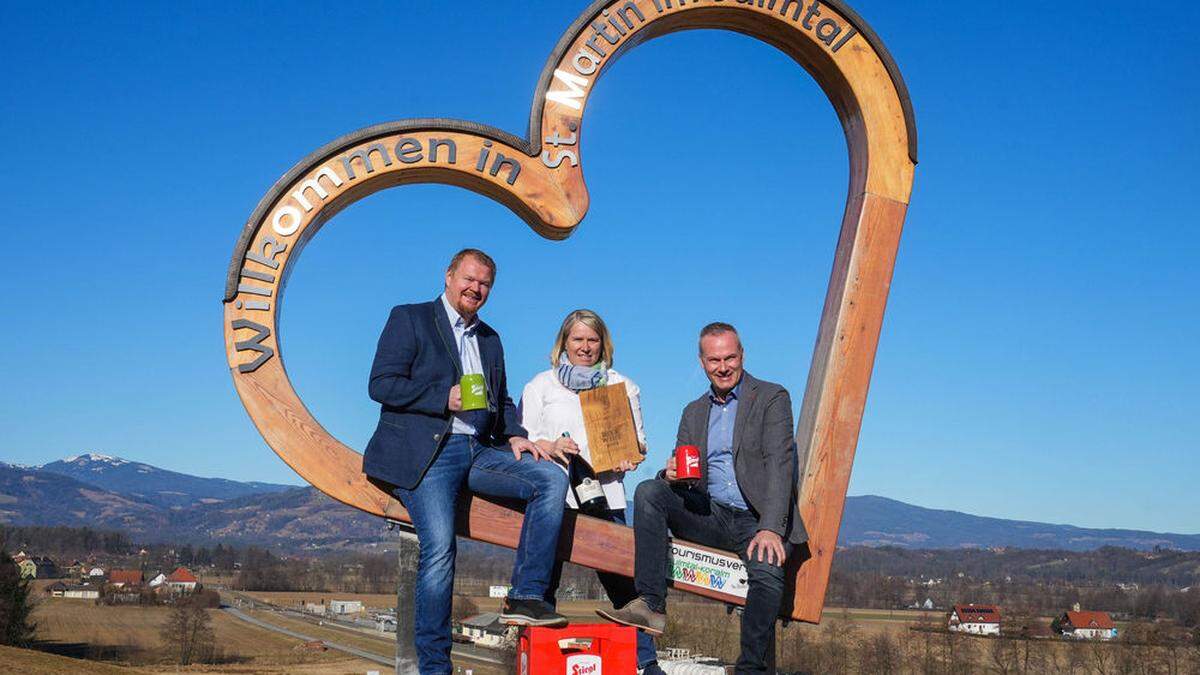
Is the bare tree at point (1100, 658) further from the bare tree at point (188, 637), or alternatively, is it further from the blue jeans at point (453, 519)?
the blue jeans at point (453, 519)

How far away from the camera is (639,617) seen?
709cm

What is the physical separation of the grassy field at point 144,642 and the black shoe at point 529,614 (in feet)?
197

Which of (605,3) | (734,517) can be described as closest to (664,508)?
(734,517)

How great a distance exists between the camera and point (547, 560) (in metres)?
7.24

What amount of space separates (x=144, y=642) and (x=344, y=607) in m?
43.1

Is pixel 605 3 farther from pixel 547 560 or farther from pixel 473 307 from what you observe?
pixel 547 560

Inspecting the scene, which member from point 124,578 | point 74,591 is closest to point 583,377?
point 74,591

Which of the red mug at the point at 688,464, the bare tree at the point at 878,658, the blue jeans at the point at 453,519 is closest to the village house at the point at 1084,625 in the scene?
the bare tree at the point at 878,658

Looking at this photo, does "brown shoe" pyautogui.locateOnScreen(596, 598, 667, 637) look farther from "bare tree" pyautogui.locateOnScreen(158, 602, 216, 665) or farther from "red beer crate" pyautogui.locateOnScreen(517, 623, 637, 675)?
"bare tree" pyautogui.locateOnScreen(158, 602, 216, 665)

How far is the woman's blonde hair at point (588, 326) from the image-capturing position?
329 inches

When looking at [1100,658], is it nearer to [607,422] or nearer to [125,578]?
[607,422]

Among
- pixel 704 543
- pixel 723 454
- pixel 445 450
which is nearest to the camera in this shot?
pixel 445 450

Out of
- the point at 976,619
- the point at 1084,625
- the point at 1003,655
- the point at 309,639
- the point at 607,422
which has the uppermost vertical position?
the point at 607,422

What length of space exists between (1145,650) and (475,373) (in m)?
79.4
